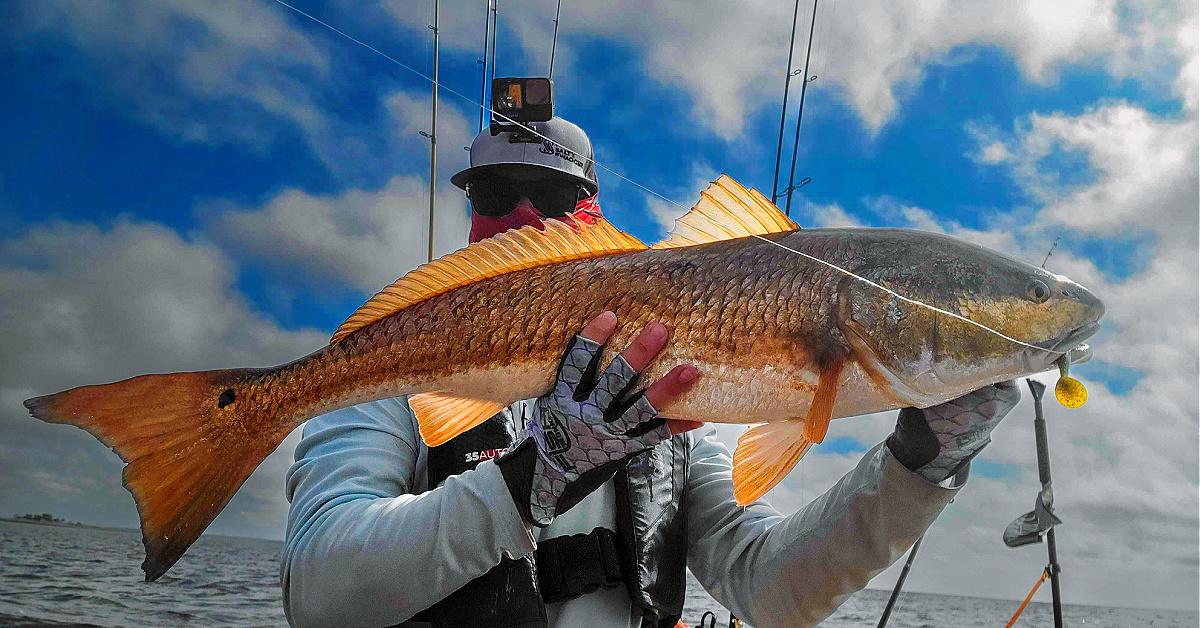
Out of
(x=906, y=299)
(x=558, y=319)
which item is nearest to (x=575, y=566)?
(x=558, y=319)

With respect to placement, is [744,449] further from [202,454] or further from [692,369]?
[202,454]

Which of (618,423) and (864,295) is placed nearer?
(864,295)

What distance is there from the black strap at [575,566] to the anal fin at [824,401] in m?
1.35

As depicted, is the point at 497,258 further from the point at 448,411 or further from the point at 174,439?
the point at 174,439

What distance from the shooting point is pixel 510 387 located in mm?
2031

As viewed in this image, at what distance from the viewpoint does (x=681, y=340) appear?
6.39 ft

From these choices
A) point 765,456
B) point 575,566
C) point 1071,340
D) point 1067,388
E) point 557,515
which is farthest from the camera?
point 575,566

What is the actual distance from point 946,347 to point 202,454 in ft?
6.57

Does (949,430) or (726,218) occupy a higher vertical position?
(726,218)

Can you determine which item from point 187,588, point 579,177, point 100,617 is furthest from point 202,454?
point 187,588

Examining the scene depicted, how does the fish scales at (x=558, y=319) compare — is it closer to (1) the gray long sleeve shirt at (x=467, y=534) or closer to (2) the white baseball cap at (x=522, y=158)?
(1) the gray long sleeve shirt at (x=467, y=534)

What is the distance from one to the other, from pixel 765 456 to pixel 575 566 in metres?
1.21

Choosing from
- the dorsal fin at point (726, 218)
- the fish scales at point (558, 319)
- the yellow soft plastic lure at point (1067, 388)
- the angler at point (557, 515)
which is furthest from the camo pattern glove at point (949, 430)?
the dorsal fin at point (726, 218)

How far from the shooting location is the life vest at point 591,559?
2.66 meters
